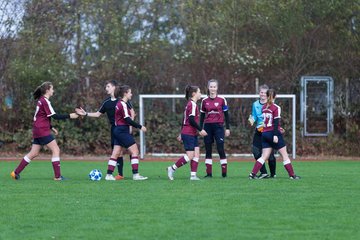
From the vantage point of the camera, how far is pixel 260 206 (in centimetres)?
1092

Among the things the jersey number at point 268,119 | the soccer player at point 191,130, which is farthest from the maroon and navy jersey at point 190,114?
the jersey number at point 268,119

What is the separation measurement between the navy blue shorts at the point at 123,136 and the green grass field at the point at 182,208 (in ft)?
2.16

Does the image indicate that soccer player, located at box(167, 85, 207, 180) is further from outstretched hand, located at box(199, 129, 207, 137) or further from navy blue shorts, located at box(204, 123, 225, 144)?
navy blue shorts, located at box(204, 123, 225, 144)

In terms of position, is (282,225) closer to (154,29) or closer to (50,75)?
(50,75)

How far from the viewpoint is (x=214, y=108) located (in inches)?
634

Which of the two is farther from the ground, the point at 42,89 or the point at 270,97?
the point at 42,89

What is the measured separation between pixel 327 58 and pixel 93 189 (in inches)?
621

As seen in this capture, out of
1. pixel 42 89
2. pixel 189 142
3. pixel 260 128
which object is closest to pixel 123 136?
pixel 189 142

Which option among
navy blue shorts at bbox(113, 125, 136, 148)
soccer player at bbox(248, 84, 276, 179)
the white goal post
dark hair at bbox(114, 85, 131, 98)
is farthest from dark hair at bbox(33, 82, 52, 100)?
the white goal post

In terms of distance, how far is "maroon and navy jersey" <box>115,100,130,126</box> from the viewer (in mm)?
15266

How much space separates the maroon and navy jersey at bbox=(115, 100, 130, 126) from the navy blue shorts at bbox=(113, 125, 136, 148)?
9 centimetres

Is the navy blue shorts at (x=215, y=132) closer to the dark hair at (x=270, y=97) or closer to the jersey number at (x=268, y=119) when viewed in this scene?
the jersey number at (x=268, y=119)

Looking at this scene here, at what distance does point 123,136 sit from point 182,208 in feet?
15.6

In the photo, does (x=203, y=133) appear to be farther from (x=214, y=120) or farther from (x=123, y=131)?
(x=123, y=131)
